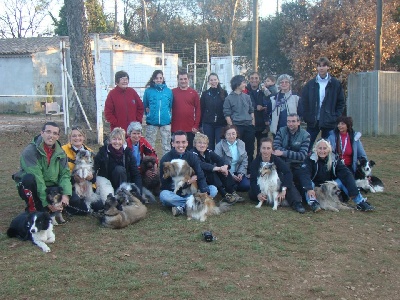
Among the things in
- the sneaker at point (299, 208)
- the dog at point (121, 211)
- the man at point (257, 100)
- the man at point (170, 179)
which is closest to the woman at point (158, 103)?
the man at point (170, 179)

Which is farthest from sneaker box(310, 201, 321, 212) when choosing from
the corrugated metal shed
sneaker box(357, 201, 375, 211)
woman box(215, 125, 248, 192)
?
the corrugated metal shed

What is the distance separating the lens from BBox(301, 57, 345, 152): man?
7133 mm

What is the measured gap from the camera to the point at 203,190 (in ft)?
20.2

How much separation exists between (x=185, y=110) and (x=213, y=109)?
484 millimetres

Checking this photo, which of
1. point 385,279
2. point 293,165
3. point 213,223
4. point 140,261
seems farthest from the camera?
point 293,165

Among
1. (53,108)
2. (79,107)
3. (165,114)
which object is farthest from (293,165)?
(53,108)

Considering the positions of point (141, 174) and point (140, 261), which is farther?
point (141, 174)

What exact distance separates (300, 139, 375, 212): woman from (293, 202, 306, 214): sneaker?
0.45ft

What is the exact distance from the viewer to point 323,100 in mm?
7160

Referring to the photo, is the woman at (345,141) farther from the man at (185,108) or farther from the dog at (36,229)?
the dog at (36,229)

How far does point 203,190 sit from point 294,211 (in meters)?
1.29

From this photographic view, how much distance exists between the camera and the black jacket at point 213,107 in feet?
25.0

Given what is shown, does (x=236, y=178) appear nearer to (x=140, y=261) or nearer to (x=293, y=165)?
(x=293, y=165)

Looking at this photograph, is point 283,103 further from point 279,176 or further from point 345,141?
point 279,176
